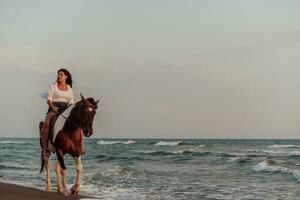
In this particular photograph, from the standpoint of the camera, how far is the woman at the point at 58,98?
7.36 metres

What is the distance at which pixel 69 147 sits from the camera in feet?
23.5

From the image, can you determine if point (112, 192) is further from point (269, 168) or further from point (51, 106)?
point (269, 168)

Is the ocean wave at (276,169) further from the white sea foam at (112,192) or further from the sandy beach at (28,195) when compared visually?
the sandy beach at (28,195)

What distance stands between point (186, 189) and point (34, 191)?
5.57 metres

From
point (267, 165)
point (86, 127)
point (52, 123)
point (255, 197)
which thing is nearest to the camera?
point (86, 127)

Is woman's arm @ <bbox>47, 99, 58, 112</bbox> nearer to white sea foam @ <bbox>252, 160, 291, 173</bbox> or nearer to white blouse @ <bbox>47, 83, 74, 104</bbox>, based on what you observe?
white blouse @ <bbox>47, 83, 74, 104</bbox>

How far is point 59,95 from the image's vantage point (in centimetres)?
743

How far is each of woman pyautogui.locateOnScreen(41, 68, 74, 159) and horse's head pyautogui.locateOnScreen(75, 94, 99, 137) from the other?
1.97 feet

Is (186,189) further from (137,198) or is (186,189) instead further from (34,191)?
(34,191)

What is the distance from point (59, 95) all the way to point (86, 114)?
2.80 ft

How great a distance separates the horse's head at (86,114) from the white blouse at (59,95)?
615mm

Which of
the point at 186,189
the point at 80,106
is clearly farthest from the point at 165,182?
the point at 80,106

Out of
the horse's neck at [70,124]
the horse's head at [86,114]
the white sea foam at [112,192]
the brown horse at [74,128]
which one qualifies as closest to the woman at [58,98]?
the brown horse at [74,128]

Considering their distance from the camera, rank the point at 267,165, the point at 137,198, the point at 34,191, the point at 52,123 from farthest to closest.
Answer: the point at 267,165, the point at 137,198, the point at 34,191, the point at 52,123
